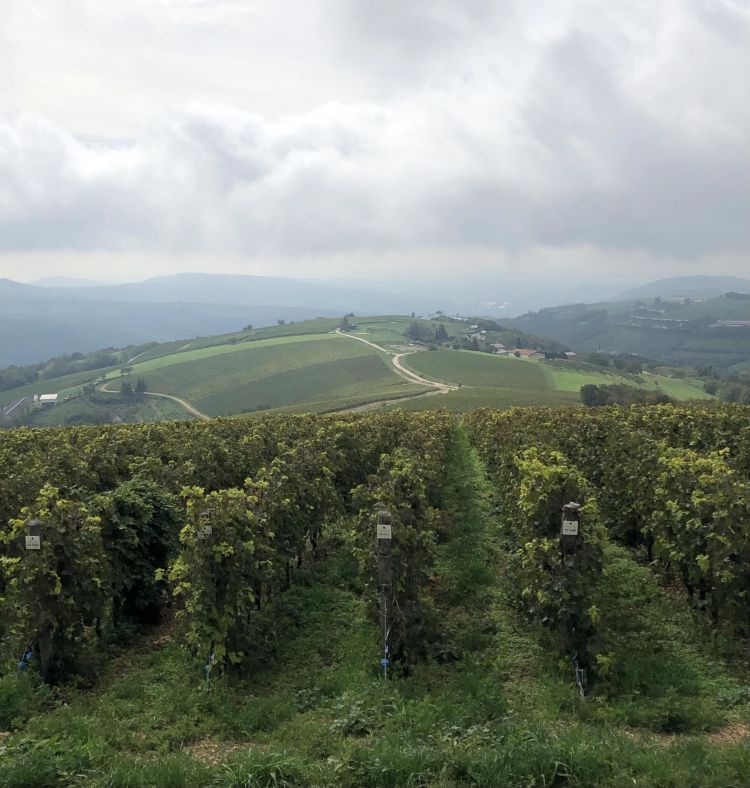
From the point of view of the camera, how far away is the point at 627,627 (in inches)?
408

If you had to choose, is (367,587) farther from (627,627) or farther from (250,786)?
(627,627)

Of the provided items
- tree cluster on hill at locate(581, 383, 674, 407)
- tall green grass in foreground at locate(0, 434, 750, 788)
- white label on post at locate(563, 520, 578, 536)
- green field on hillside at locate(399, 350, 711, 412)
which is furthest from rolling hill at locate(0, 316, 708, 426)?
white label on post at locate(563, 520, 578, 536)

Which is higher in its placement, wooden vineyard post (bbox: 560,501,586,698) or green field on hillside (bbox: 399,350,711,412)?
wooden vineyard post (bbox: 560,501,586,698)

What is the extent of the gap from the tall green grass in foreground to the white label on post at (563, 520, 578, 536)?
1949mm

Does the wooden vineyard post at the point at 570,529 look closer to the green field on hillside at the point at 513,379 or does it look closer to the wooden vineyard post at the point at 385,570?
the wooden vineyard post at the point at 385,570

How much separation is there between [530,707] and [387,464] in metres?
8.36

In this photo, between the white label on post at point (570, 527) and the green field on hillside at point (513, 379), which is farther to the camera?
the green field on hillside at point (513, 379)

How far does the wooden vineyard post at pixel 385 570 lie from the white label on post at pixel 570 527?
2707 millimetres

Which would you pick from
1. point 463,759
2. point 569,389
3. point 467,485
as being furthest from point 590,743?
point 569,389

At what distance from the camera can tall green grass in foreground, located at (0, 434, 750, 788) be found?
20.0ft

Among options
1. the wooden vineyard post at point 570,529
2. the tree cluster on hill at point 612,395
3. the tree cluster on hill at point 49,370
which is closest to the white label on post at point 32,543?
the wooden vineyard post at point 570,529

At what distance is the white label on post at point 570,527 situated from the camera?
29.1ft

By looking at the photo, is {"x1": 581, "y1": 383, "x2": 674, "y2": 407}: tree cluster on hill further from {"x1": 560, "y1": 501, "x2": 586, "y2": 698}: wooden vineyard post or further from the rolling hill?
{"x1": 560, "y1": 501, "x2": 586, "y2": 698}: wooden vineyard post

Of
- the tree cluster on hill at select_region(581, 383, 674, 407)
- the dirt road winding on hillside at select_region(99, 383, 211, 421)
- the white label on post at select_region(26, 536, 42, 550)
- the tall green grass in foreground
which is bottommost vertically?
the dirt road winding on hillside at select_region(99, 383, 211, 421)
